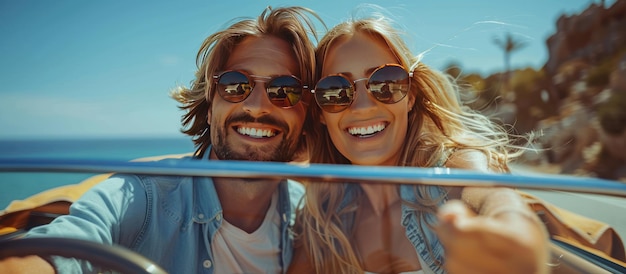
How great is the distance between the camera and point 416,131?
175cm

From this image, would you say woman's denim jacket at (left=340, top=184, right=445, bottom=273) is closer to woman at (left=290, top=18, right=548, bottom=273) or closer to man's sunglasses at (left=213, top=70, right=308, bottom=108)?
woman at (left=290, top=18, right=548, bottom=273)

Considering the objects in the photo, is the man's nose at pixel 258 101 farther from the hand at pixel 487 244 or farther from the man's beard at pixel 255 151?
the hand at pixel 487 244

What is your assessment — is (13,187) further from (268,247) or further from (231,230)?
(268,247)

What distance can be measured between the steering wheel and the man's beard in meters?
0.82

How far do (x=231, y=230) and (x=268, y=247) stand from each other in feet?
0.39

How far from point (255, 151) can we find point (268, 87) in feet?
0.88

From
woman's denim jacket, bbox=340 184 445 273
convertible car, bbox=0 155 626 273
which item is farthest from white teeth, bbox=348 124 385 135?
convertible car, bbox=0 155 626 273

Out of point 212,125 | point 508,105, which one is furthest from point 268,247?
point 508,105

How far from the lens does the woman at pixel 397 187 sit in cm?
74

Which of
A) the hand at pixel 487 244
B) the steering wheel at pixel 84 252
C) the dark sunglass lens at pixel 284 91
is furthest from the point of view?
the dark sunglass lens at pixel 284 91

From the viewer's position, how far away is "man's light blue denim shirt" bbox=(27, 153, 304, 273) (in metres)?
1.06

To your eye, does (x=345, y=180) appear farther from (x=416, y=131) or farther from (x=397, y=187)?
(x=416, y=131)

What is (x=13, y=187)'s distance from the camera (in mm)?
1130

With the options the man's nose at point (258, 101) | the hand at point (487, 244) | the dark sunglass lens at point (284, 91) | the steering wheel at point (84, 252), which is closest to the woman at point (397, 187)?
the hand at point (487, 244)
